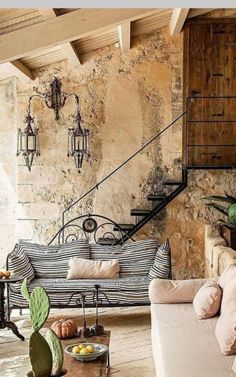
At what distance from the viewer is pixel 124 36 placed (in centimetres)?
819

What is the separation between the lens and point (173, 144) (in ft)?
29.9

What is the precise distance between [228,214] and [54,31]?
133 inches

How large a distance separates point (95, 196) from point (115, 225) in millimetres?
595

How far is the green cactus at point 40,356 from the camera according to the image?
3406mm

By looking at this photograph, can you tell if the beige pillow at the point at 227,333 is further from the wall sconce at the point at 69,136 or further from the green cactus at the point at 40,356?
the wall sconce at the point at 69,136

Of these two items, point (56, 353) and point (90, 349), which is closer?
point (56, 353)

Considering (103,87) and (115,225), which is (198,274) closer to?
(115,225)

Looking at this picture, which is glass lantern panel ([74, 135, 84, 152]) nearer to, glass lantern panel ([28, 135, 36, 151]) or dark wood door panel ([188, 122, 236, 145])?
glass lantern panel ([28, 135, 36, 151])

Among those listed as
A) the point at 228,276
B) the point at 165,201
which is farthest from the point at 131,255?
the point at 228,276

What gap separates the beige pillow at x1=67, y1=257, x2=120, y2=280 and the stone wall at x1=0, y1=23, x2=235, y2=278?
211 cm

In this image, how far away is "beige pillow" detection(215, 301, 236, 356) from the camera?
12.7 ft

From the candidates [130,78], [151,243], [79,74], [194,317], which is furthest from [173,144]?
[194,317]

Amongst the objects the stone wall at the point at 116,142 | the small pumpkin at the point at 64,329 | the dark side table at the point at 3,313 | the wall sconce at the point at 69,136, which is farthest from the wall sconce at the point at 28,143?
the small pumpkin at the point at 64,329

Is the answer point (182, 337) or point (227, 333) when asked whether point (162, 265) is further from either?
point (227, 333)
